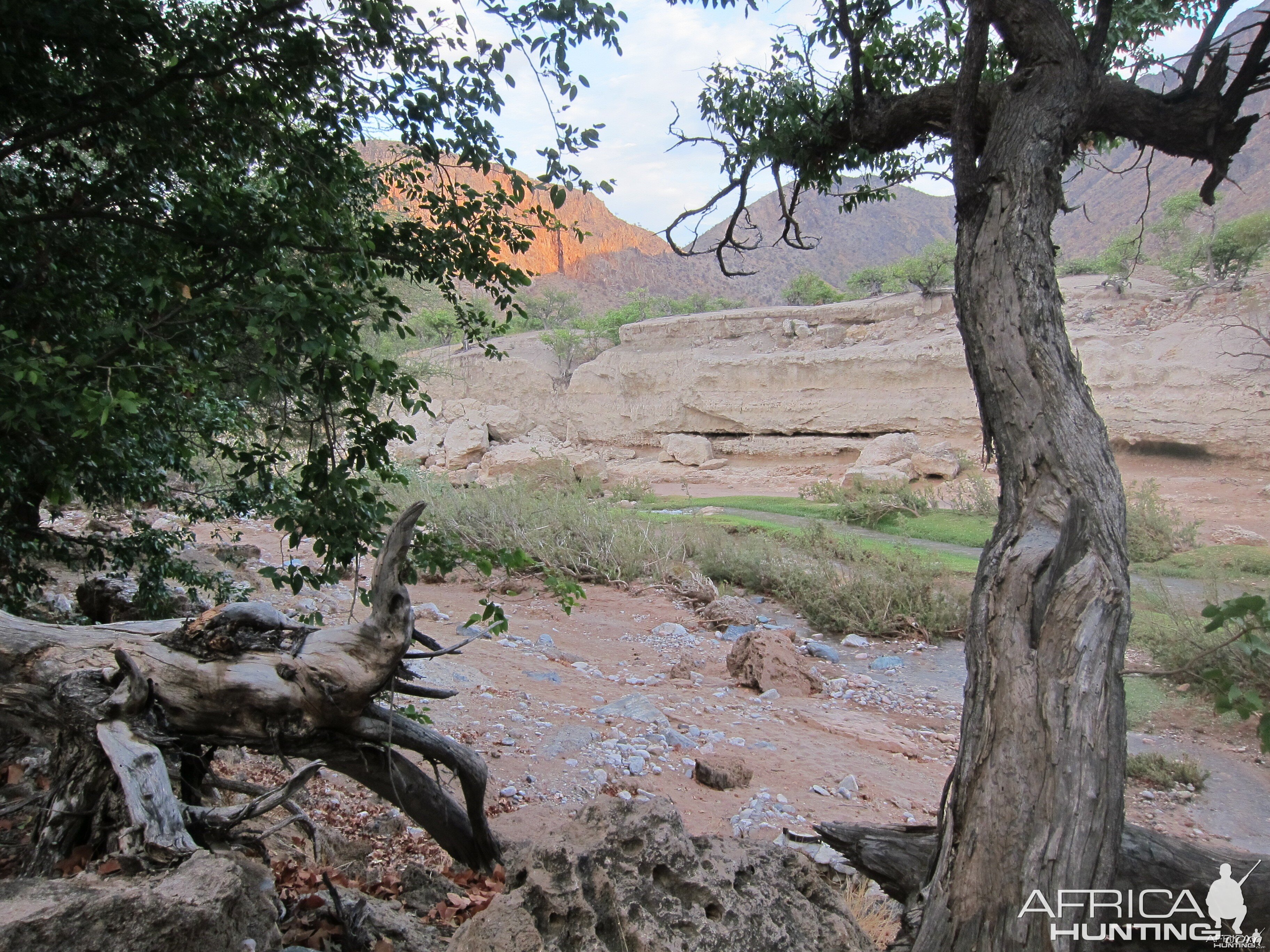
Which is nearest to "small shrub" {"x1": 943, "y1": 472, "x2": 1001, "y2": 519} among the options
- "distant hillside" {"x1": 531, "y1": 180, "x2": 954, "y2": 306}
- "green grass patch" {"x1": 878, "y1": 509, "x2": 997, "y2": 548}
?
"green grass patch" {"x1": 878, "y1": 509, "x2": 997, "y2": 548}

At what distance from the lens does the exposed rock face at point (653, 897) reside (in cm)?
160

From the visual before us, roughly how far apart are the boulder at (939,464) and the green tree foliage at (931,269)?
230 inches

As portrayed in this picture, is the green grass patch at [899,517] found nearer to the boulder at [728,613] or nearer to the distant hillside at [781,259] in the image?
the boulder at [728,613]

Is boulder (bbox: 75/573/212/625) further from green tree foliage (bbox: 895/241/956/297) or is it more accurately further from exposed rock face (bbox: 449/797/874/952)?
green tree foliage (bbox: 895/241/956/297)

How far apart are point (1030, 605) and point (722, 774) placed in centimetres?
292

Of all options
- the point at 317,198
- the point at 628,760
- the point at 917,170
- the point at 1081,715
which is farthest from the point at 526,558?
the point at 917,170

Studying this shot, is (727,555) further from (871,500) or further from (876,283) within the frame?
(876,283)

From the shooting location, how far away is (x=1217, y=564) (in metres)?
9.91

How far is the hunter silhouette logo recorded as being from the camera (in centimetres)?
176

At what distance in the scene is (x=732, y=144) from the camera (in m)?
4.73

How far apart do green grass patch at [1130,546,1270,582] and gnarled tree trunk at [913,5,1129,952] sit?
28.1 ft

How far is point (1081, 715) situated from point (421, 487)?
542 inches

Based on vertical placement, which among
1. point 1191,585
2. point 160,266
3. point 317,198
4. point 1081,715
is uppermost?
point 317,198

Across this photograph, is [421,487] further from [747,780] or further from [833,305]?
[833,305]
